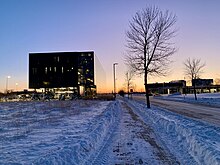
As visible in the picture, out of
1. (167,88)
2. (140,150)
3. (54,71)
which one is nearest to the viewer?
(140,150)

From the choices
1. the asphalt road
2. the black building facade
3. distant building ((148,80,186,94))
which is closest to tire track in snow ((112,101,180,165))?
the asphalt road

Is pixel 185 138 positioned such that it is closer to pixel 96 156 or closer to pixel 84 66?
pixel 96 156

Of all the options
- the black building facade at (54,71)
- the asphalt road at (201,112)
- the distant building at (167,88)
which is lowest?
the asphalt road at (201,112)

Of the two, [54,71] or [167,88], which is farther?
[167,88]

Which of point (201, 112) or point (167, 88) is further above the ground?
point (167, 88)

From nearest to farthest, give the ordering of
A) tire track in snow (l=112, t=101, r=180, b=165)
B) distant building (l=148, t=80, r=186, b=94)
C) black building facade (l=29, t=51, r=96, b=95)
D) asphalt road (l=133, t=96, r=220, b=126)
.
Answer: tire track in snow (l=112, t=101, r=180, b=165) < asphalt road (l=133, t=96, r=220, b=126) < black building facade (l=29, t=51, r=96, b=95) < distant building (l=148, t=80, r=186, b=94)

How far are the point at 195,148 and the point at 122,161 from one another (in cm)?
250

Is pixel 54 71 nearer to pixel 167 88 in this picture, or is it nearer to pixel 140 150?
pixel 140 150

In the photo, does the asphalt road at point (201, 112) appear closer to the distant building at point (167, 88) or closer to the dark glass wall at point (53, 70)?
the dark glass wall at point (53, 70)

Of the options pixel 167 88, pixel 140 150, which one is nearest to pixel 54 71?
Result: pixel 140 150

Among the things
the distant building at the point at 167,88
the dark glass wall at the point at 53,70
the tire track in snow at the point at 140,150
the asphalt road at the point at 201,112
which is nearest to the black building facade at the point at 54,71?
the dark glass wall at the point at 53,70

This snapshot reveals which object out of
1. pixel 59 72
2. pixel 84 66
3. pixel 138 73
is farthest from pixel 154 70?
pixel 84 66

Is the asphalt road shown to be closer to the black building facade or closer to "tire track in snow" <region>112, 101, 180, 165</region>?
"tire track in snow" <region>112, 101, 180, 165</region>

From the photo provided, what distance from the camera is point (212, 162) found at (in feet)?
20.6
